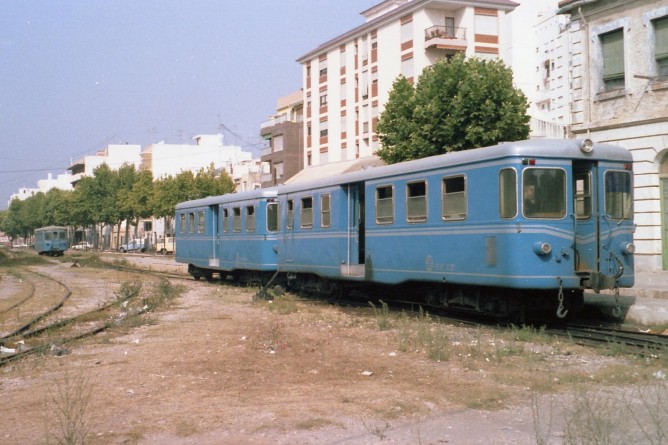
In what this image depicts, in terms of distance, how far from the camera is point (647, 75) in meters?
20.7

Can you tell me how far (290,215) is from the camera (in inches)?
761

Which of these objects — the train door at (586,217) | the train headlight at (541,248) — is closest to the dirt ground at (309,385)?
the train headlight at (541,248)

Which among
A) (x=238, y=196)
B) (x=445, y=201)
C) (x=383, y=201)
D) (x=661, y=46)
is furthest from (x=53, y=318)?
(x=661, y=46)

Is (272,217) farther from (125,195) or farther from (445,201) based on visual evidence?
(125,195)

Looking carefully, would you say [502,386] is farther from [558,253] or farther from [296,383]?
[558,253]

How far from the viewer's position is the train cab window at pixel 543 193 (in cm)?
1149

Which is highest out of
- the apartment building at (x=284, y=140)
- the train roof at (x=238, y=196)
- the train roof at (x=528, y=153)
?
the apartment building at (x=284, y=140)

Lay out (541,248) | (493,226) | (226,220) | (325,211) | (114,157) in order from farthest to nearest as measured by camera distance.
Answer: (114,157)
(226,220)
(325,211)
(493,226)
(541,248)

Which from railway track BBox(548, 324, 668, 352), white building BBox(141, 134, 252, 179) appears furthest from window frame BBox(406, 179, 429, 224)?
white building BBox(141, 134, 252, 179)

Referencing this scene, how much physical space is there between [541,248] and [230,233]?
44.9ft

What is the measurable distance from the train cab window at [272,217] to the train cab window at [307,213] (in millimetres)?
2054

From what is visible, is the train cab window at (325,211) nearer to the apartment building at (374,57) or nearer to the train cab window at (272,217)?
the train cab window at (272,217)

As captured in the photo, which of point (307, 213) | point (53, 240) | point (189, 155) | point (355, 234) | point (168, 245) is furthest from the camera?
point (189, 155)

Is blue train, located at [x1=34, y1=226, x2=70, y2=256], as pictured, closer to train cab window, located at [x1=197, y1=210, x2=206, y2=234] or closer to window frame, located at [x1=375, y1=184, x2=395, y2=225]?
train cab window, located at [x1=197, y1=210, x2=206, y2=234]
